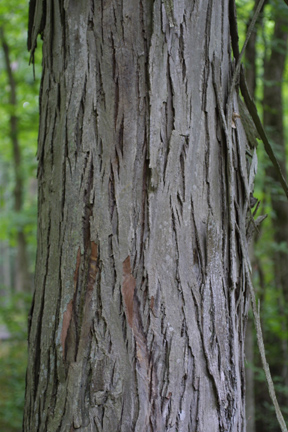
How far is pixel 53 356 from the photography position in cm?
108

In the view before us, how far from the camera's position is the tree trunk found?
1.02 metres

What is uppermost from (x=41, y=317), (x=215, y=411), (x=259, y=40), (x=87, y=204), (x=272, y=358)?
(x=259, y=40)

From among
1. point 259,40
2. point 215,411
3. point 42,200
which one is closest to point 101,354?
point 215,411

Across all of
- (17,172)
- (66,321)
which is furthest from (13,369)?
(66,321)

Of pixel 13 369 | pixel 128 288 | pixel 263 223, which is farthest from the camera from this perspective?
pixel 13 369

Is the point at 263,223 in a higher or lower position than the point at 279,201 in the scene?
lower

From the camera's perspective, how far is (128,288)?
1035 mm

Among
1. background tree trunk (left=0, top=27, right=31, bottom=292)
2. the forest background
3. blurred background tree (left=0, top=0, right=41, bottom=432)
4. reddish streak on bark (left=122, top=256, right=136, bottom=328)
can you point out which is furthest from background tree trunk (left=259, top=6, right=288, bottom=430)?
background tree trunk (left=0, top=27, right=31, bottom=292)

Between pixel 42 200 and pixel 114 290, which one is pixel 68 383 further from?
pixel 42 200

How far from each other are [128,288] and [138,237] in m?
0.14

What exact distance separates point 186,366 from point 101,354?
0.24 metres

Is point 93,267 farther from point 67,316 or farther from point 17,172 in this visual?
point 17,172

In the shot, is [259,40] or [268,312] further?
[268,312]

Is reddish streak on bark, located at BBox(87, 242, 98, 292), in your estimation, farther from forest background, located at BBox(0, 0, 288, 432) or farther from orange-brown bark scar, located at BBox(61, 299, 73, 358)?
forest background, located at BBox(0, 0, 288, 432)
